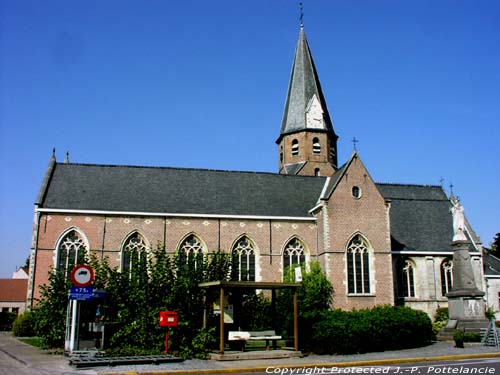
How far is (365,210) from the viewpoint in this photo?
30.4 meters

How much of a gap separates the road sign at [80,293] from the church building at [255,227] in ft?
35.4

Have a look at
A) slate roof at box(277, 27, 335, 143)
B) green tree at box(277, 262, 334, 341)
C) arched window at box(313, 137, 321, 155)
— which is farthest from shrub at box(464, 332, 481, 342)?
slate roof at box(277, 27, 335, 143)

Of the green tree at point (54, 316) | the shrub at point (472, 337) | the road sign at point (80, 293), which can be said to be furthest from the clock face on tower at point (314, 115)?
the road sign at point (80, 293)

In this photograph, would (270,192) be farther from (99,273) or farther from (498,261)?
(498,261)

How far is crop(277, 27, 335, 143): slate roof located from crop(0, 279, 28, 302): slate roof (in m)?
37.0

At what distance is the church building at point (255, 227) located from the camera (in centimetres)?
2891

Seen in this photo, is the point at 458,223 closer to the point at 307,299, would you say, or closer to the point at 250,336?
the point at 307,299

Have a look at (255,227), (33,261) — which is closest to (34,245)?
(33,261)

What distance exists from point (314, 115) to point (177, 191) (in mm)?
16739

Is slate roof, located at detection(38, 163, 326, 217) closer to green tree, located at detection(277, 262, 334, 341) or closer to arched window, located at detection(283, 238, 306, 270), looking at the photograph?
arched window, located at detection(283, 238, 306, 270)

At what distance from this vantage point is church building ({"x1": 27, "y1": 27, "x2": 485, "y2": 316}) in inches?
1138

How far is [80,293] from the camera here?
16.3m

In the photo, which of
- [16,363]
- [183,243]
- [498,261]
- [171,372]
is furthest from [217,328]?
[498,261]

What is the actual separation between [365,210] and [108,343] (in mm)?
17353
